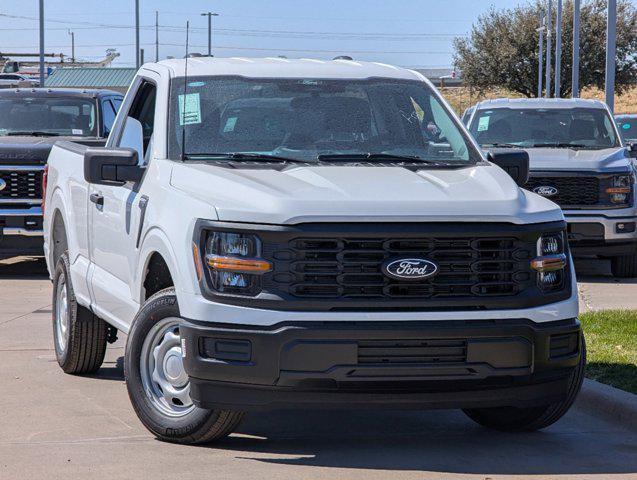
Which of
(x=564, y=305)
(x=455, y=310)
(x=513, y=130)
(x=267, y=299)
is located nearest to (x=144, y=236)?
(x=267, y=299)

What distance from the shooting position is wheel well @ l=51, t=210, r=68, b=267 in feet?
30.2

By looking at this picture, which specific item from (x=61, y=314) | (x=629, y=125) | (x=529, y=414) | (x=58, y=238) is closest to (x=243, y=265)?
(x=529, y=414)

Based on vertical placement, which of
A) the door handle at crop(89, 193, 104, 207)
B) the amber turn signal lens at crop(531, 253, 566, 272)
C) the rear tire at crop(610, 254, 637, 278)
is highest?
the door handle at crop(89, 193, 104, 207)

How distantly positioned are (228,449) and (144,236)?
1.15 m

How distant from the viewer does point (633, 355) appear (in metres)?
8.98

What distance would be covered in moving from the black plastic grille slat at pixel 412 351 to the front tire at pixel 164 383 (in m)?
0.79

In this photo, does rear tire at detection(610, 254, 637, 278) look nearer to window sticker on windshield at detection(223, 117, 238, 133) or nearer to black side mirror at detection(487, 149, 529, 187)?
black side mirror at detection(487, 149, 529, 187)

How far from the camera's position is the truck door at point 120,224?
7.22m

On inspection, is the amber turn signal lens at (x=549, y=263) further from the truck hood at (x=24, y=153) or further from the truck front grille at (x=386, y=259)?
the truck hood at (x=24, y=153)

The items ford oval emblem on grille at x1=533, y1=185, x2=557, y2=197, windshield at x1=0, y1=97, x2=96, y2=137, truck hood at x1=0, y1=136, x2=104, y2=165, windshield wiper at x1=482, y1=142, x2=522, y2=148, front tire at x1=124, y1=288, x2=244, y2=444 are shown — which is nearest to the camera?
front tire at x1=124, y1=288, x2=244, y2=444

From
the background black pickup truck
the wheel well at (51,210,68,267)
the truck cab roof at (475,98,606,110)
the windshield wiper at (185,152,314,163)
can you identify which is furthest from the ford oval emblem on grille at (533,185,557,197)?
the windshield wiper at (185,152,314,163)

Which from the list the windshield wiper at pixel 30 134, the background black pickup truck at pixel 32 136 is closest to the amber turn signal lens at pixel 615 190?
the background black pickup truck at pixel 32 136

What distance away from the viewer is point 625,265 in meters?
15.4

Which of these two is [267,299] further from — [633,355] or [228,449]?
[633,355]
